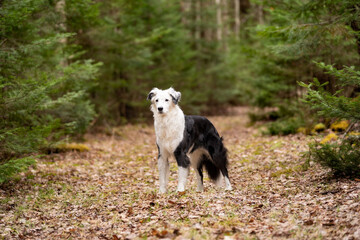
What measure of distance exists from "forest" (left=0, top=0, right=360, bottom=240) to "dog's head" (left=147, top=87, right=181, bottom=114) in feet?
5.36

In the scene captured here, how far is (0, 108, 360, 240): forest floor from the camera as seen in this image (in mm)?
4777

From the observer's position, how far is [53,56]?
12.1m

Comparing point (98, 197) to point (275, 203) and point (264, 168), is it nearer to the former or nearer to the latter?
point (275, 203)

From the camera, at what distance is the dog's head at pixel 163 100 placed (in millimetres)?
6484

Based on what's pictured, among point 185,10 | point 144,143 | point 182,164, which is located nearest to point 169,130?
point 182,164

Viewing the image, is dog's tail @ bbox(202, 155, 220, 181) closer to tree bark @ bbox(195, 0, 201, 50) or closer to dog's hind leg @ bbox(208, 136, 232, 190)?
dog's hind leg @ bbox(208, 136, 232, 190)

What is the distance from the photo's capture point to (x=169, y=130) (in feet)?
21.8

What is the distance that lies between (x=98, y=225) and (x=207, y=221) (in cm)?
174


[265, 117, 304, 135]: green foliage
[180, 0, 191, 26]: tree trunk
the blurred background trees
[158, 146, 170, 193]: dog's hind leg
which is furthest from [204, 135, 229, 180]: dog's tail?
[180, 0, 191, 26]: tree trunk

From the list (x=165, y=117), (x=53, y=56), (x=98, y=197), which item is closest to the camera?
(x=165, y=117)

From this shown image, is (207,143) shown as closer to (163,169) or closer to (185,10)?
(163,169)

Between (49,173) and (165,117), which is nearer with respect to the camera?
(165,117)

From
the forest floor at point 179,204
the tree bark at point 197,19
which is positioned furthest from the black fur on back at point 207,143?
the tree bark at point 197,19

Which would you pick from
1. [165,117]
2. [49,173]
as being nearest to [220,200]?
[165,117]
